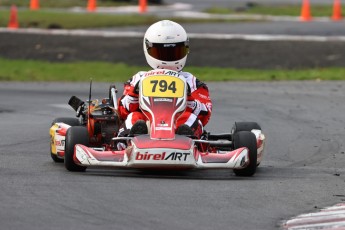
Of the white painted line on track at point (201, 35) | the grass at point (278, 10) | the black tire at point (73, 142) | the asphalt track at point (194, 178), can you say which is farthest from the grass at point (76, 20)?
the black tire at point (73, 142)

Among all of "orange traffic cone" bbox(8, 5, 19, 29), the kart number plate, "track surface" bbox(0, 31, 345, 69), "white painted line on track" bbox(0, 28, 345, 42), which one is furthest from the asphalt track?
"orange traffic cone" bbox(8, 5, 19, 29)

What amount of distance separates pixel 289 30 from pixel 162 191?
1934 centimetres

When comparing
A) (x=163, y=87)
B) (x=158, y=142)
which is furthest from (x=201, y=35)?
(x=158, y=142)

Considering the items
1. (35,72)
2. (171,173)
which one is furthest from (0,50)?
(171,173)

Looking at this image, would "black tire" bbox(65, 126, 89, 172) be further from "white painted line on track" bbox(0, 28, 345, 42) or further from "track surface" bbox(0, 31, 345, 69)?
"white painted line on track" bbox(0, 28, 345, 42)

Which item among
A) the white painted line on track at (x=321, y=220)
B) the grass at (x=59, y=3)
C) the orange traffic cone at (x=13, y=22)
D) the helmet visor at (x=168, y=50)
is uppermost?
the helmet visor at (x=168, y=50)

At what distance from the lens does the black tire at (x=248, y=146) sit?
9.83 meters

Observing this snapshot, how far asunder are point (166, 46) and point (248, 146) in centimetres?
142

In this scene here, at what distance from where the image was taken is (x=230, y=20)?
3138 cm

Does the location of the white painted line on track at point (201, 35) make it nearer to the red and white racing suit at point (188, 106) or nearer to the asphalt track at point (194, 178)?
the asphalt track at point (194, 178)

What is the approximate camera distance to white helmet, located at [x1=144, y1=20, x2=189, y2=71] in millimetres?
10750

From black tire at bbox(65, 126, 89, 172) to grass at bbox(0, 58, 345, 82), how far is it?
10792 mm

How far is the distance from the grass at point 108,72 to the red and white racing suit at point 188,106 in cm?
1006

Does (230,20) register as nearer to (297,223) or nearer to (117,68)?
(117,68)
